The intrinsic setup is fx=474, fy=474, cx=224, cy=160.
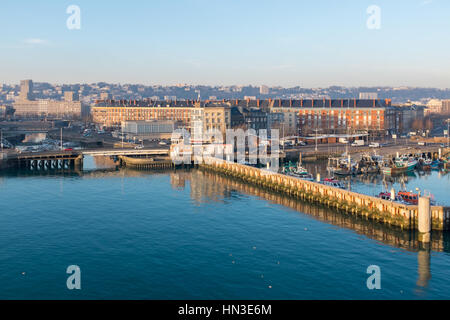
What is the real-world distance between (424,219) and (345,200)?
1362 centimetres

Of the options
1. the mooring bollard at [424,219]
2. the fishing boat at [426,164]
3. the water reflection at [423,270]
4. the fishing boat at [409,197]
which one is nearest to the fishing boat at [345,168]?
the fishing boat at [426,164]

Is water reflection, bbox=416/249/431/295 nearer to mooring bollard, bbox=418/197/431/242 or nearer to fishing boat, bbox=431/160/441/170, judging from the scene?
mooring bollard, bbox=418/197/431/242

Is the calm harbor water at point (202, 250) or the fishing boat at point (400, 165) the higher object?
the fishing boat at point (400, 165)

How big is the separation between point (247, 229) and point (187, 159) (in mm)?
56077

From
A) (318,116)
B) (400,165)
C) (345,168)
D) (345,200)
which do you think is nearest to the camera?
(345,200)

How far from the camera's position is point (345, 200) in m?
59.2

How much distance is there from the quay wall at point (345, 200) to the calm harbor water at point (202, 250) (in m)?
1.89

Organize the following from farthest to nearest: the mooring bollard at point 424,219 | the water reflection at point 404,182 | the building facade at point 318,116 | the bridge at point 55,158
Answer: the building facade at point 318,116, the bridge at point 55,158, the water reflection at point 404,182, the mooring bollard at point 424,219

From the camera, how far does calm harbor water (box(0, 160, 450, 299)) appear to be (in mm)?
34594

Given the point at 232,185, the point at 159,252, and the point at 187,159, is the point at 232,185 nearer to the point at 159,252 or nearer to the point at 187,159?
the point at 187,159

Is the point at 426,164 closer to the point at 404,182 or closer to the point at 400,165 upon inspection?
the point at 400,165

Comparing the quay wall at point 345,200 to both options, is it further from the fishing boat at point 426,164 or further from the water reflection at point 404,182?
the fishing boat at point 426,164

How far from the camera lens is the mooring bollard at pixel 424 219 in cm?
4597

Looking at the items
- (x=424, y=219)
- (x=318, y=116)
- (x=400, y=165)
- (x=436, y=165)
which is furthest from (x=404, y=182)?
(x=318, y=116)
